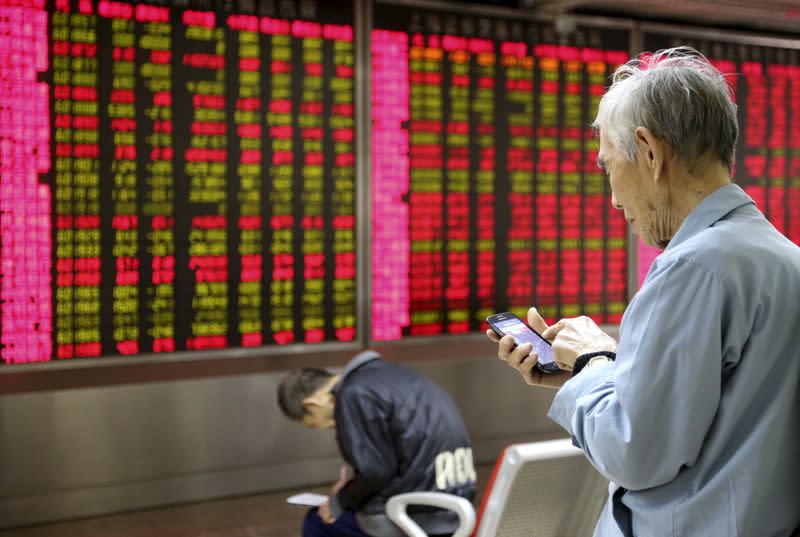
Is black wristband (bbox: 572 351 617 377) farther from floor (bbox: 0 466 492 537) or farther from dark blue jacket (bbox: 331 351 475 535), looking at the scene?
floor (bbox: 0 466 492 537)

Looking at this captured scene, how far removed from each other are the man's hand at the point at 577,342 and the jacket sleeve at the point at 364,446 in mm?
1511

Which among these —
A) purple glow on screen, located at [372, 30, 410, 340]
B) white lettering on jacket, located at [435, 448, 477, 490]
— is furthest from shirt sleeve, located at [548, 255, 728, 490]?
purple glow on screen, located at [372, 30, 410, 340]

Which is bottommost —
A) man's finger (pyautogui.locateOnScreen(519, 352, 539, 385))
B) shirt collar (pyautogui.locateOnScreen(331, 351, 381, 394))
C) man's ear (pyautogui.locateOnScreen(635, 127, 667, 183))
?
shirt collar (pyautogui.locateOnScreen(331, 351, 381, 394))

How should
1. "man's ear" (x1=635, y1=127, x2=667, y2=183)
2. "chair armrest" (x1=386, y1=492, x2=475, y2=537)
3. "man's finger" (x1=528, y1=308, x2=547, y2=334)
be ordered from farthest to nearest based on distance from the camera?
"chair armrest" (x1=386, y1=492, x2=475, y2=537)
"man's finger" (x1=528, y1=308, x2=547, y2=334)
"man's ear" (x1=635, y1=127, x2=667, y2=183)

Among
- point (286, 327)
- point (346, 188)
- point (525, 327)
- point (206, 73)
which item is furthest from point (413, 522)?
point (206, 73)

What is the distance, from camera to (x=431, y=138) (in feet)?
14.0

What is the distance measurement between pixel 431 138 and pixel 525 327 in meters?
2.90

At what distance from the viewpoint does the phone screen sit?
1.36m

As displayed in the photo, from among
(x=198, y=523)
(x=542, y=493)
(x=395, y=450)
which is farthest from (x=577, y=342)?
(x=198, y=523)

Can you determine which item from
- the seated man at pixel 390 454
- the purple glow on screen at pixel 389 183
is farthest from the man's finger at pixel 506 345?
the purple glow on screen at pixel 389 183

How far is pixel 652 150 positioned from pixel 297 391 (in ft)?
7.15

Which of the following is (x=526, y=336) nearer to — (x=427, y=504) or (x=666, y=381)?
(x=666, y=381)

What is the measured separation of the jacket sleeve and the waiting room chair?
0.70 m

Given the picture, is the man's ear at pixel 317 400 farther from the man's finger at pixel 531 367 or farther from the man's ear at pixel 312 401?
the man's finger at pixel 531 367
